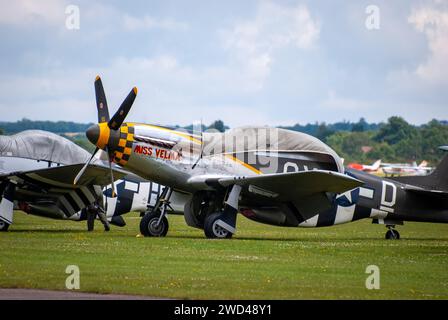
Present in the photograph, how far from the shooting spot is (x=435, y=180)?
76.8 ft

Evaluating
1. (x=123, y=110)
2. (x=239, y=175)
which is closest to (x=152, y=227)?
(x=239, y=175)

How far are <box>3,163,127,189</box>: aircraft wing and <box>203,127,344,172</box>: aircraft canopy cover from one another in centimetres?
294

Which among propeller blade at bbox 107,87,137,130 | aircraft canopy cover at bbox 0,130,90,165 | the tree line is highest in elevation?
propeller blade at bbox 107,87,137,130

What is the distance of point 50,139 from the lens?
24281 mm

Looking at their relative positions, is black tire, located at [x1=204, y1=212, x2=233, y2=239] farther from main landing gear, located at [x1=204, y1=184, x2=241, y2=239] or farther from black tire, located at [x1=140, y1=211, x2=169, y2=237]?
black tire, located at [x1=140, y1=211, x2=169, y2=237]

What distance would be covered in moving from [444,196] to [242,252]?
7314 millimetres

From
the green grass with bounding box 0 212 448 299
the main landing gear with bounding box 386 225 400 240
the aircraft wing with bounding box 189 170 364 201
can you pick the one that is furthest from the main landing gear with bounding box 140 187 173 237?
the main landing gear with bounding box 386 225 400 240

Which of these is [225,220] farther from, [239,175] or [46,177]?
[46,177]

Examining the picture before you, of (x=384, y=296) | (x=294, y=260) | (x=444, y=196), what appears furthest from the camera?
(x=444, y=196)

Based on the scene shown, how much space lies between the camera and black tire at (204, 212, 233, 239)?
20.0m

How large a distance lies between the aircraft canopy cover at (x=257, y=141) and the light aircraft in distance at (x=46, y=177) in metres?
2.23

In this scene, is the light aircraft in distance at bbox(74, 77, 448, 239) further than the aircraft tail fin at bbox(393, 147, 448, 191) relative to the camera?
No
